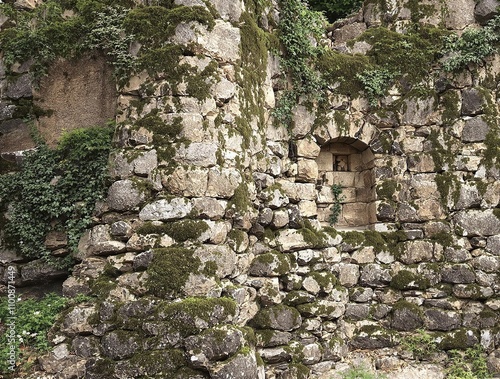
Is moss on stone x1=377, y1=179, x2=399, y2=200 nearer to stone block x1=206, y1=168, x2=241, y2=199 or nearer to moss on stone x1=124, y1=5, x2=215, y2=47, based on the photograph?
stone block x1=206, y1=168, x2=241, y2=199

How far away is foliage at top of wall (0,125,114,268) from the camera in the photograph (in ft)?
21.2

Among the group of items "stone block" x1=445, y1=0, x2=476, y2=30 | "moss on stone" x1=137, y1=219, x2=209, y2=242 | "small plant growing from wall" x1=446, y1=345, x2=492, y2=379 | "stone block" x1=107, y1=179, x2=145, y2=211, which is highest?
"stone block" x1=445, y1=0, x2=476, y2=30

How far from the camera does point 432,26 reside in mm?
8844

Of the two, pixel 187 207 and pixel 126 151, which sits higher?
pixel 126 151

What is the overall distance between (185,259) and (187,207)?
2.04ft

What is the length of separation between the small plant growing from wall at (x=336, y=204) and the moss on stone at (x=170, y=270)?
3.48 m

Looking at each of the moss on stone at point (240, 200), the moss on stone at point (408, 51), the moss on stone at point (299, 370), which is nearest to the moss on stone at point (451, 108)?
the moss on stone at point (408, 51)

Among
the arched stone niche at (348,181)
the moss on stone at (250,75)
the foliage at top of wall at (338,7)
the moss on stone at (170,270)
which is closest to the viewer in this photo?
the moss on stone at (170,270)

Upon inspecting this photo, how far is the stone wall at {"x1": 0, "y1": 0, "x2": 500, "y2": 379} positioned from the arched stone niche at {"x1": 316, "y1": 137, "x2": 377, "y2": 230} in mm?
25

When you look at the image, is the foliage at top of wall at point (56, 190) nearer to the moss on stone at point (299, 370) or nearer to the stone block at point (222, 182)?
the stone block at point (222, 182)

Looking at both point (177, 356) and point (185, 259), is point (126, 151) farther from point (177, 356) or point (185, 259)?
point (177, 356)

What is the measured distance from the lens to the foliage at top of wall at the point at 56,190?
6.46 m

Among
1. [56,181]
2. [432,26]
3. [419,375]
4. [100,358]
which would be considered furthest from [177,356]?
[432,26]

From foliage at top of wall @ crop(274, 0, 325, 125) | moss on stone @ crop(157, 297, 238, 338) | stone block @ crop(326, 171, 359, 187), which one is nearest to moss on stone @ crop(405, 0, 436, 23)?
foliage at top of wall @ crop(274, 0, 325, 125)
